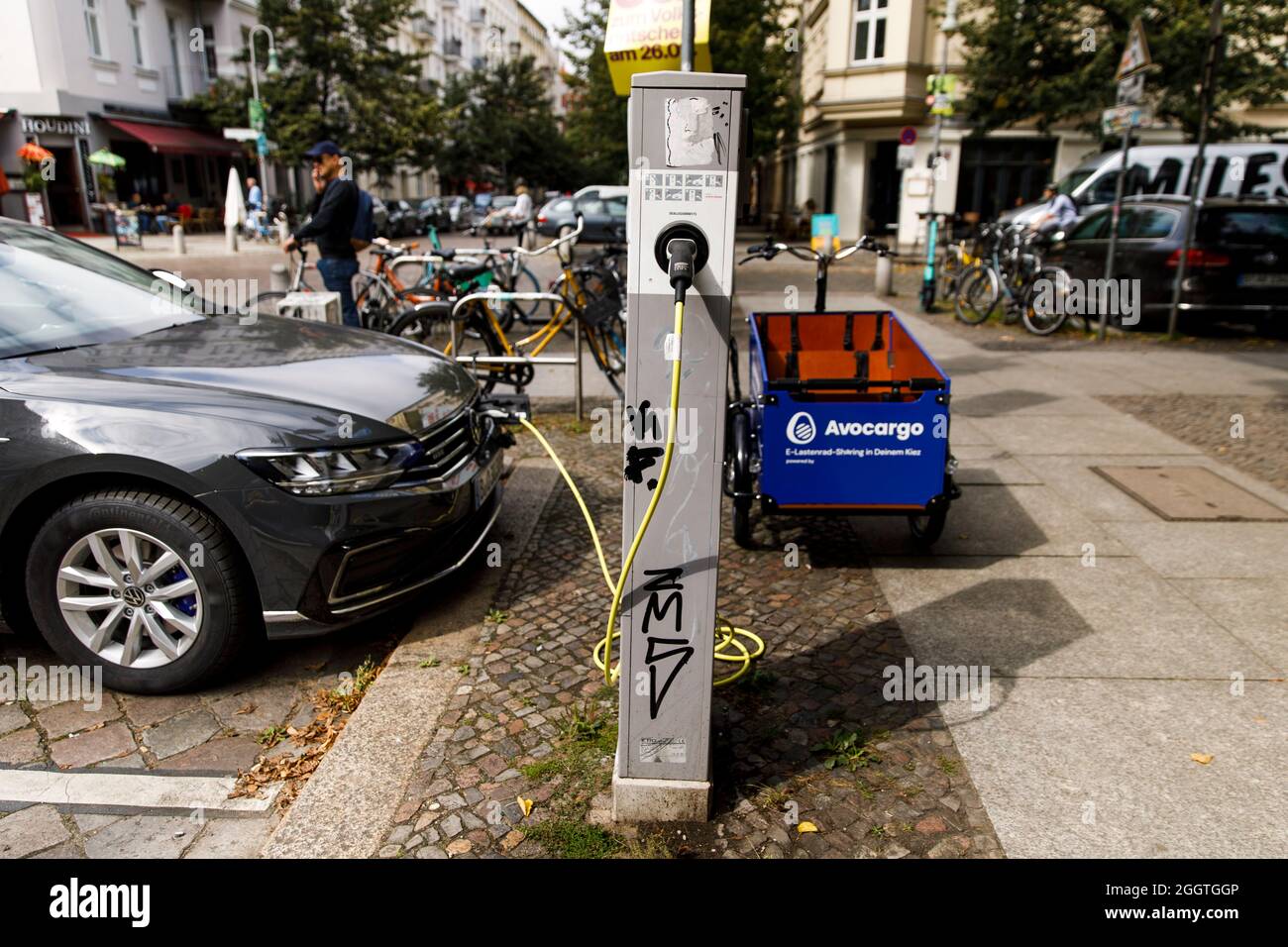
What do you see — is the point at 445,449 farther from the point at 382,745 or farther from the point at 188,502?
the point at 382,745

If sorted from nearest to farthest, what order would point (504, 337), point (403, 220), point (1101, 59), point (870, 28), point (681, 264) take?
point (681, 264) < point (504, 337) < point (1101, 59) < point (870, 28) < point (403, 220)

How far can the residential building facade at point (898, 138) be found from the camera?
29.6 meters

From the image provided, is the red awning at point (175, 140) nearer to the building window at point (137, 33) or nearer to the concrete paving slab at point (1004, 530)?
the building window at point (137, 33)

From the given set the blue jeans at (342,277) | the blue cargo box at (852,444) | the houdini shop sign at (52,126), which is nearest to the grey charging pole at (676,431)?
the blue cargo box at (852,444)

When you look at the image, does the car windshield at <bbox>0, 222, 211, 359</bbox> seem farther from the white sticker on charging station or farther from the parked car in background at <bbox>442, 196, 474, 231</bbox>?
the parked car in background at <bbox>442, 196, 474, 231</bbox>

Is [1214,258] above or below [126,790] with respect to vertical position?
above

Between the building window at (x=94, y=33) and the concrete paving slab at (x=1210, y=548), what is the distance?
36.5m

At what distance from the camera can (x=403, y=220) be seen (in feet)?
111

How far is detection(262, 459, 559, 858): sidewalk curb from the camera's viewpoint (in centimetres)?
267

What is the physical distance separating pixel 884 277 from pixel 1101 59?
11287 millimetres

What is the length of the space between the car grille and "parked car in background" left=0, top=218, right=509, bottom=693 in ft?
0.05

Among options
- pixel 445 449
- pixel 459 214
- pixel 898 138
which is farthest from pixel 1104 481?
A: pixel 459 214
